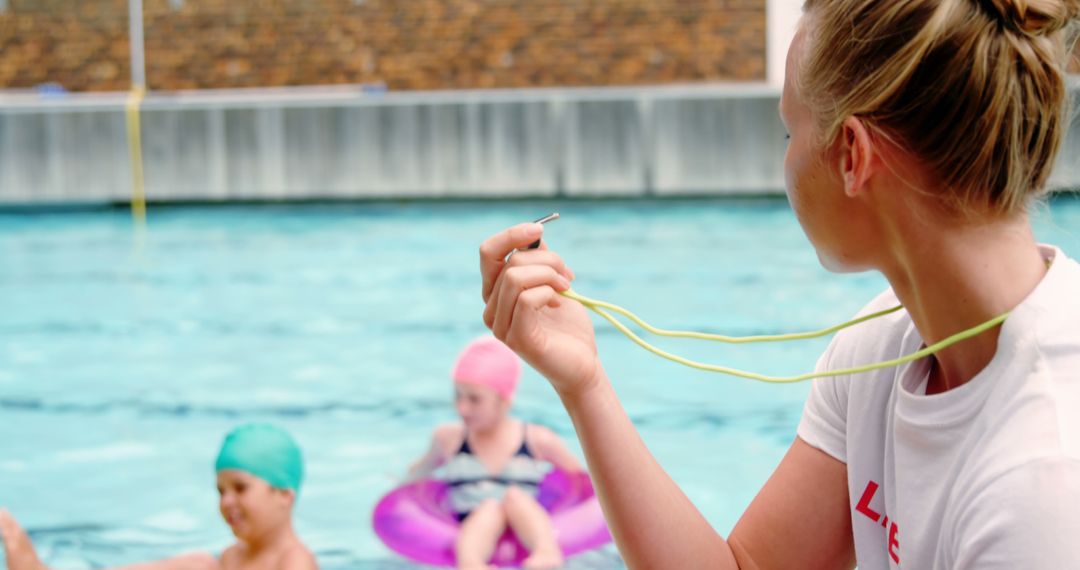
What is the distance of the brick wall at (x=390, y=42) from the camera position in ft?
48.5

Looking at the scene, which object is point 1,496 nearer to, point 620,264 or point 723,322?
point 723,322

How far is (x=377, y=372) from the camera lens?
278 inches

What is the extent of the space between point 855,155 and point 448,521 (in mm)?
3172

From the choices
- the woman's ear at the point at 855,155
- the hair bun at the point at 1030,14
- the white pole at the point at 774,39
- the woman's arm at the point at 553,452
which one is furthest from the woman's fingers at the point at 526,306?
the white pole at the point at 774,39

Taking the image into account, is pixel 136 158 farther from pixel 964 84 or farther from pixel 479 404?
pixel 964 84

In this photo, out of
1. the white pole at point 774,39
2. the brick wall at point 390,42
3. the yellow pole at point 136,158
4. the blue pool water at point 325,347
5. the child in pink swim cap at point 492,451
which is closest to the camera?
the child in pink swim cap at point 492,451

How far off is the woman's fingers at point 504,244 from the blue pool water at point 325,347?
280 cm

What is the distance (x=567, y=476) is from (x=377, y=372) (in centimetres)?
292

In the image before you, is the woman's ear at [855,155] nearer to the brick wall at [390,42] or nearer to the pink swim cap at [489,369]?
the pink swim cap at [489,369]

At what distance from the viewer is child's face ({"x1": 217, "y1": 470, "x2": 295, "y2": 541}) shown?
3.47m

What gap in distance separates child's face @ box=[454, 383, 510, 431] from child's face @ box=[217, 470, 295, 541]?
3.31 feet

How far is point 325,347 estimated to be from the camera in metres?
7.51

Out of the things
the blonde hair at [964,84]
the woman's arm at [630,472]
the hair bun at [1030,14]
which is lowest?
the woman's arm at [630,472]

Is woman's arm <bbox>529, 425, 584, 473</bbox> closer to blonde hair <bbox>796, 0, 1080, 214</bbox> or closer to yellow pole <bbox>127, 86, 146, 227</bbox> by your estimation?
blonde hair <bbox>796, 0, 1080, 214</bbox>
